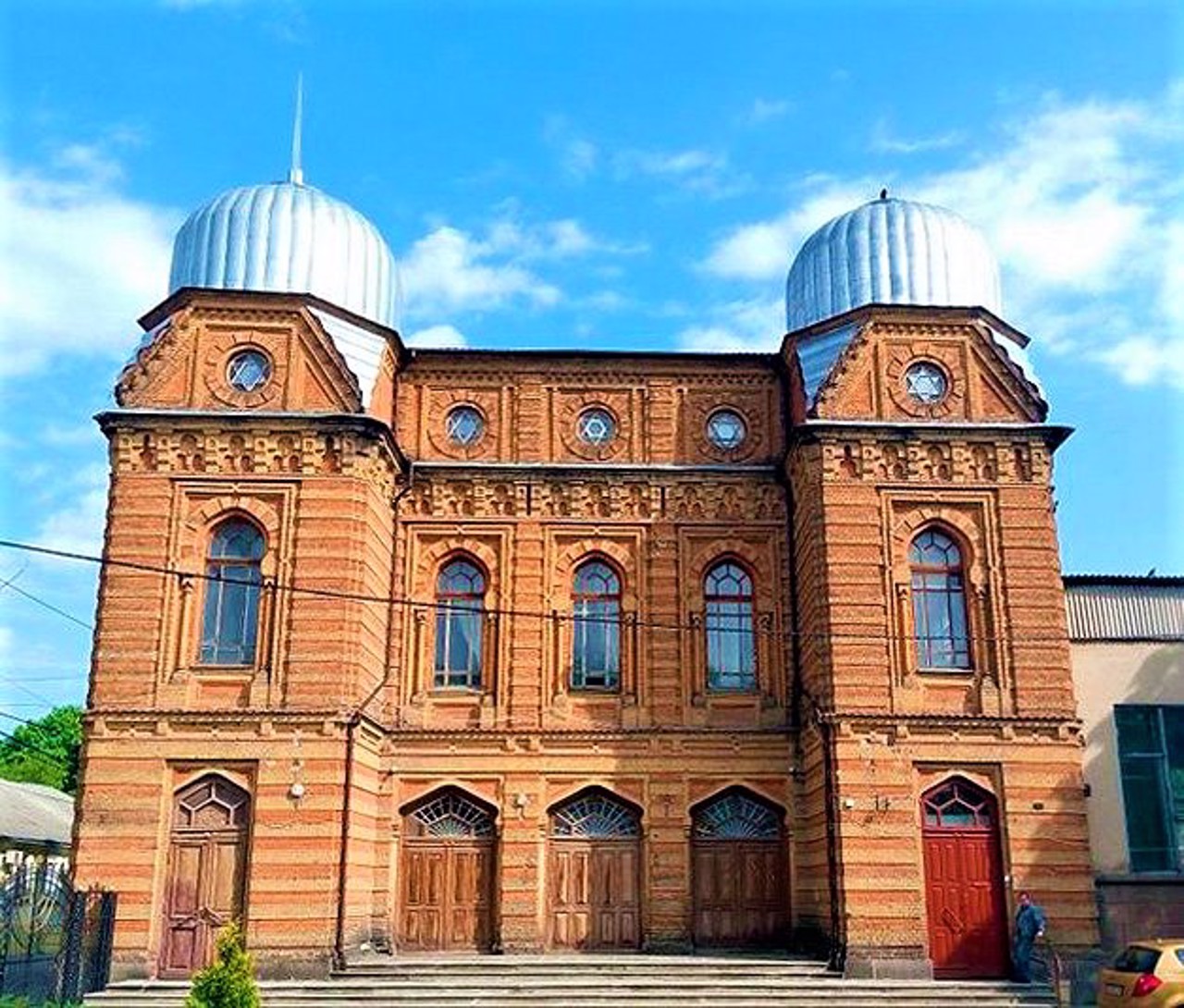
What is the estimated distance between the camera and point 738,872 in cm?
2223

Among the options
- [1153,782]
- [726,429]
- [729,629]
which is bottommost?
[1153,782]

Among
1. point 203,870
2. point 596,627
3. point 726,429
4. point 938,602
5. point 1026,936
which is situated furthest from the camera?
point 726,429

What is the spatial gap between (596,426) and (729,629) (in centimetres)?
471

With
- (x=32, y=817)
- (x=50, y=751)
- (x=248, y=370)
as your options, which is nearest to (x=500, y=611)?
(x=248, y=370)

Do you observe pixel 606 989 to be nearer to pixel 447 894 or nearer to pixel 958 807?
pixel 447 894

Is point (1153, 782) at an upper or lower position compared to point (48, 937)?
upper

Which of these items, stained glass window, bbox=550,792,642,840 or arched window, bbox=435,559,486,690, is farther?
arched window, bbox=435,559,486,690

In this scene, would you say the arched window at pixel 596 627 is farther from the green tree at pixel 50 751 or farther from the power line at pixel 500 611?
the green tree at pixel 50 751

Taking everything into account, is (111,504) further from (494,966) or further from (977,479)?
(977,479)

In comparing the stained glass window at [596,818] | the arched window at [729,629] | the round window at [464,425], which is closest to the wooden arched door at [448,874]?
the stained glass window at [596,818]

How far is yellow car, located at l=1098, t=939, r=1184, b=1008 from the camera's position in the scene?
1523 cm

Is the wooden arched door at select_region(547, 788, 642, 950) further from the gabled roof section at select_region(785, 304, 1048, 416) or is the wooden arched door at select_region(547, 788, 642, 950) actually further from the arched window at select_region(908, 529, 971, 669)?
the gabled roof section at select_region(785, 304, 1048, 416)

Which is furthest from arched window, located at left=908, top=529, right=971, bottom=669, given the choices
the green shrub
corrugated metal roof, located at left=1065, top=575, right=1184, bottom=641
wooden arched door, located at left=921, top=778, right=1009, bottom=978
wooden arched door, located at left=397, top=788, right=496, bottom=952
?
the green shrub

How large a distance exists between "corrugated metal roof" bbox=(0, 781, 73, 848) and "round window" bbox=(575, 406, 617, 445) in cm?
1888
